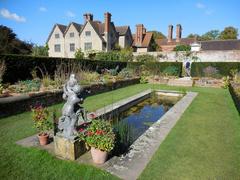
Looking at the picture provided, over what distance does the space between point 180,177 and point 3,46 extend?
23.8 m

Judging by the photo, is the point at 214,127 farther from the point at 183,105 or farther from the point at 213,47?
the point at 213,47

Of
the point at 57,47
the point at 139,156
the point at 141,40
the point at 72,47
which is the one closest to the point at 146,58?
the point at 141,40

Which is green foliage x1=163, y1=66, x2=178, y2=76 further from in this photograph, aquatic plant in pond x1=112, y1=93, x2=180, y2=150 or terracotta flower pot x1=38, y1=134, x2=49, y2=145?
terracotta flower pot x1=38, y1=134, x2=49, y2=145

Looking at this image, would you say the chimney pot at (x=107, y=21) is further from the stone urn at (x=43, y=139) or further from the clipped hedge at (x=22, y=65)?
the stone urn at (x=43, y=139)

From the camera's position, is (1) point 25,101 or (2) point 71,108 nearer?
(2) point 71,108

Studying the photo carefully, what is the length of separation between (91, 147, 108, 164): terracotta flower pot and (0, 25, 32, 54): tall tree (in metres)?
21.2

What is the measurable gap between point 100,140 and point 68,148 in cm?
66

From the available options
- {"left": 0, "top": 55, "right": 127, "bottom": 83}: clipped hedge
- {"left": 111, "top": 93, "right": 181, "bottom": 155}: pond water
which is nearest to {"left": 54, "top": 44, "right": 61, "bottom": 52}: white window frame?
{"left": 0, "top": 55, "right": 127, "bottom": 83}: clipped hedge

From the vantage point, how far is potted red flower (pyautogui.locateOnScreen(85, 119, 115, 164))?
288 cm

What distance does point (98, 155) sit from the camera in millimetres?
2973

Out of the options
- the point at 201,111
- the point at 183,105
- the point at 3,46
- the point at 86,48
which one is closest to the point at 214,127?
the point at 201,111

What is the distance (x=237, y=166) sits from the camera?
10.3 ft

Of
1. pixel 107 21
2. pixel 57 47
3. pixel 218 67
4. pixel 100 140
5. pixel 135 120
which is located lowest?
pixel 135 120

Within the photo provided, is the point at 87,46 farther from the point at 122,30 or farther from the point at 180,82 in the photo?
the point at 180,82
